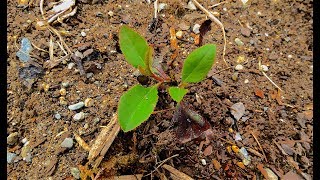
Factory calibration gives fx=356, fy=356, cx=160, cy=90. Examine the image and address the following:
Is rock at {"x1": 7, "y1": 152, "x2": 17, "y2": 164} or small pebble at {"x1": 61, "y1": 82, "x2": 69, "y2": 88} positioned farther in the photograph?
small pebble at {"x1": 61, "y1": 82, "x2": 69, "y2": 88}

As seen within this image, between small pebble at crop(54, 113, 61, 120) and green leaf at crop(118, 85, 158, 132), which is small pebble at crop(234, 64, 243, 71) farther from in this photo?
small pebble at crop(54, 113, 61, 120)

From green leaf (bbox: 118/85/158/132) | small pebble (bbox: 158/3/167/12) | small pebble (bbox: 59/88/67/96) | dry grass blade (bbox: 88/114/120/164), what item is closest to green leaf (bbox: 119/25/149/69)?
green leaf (bbox: 118/85/158/132)

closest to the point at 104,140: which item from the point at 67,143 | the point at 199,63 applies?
the point at 67,143

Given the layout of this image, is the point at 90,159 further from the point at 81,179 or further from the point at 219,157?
the point at 219,157

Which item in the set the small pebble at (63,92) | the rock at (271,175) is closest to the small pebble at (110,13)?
the small pebble at (63,92)

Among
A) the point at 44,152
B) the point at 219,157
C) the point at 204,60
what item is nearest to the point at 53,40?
the point at 44,152

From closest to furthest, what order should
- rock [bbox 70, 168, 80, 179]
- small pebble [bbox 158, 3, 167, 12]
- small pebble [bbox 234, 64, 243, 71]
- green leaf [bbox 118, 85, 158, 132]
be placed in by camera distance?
green leaf [bbox 118, 85, 158, 132], rock [bbox 70, 168, 80, 179], small pebble [bbox 234, 64, 243, 71], small pebble [bbox 158, 3, 167, 12]
